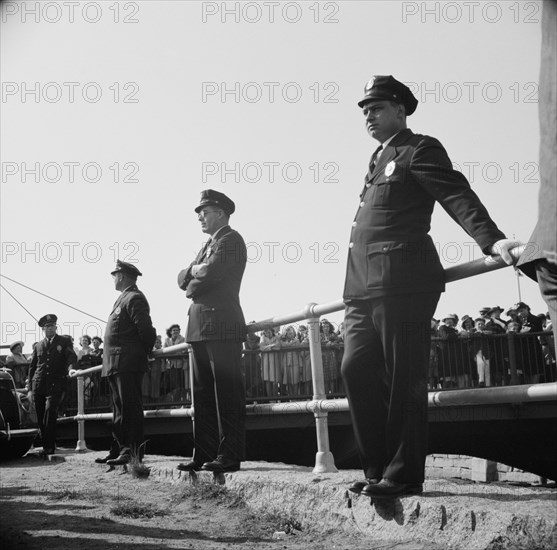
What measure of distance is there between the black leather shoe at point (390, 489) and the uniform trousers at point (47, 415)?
27.7 feet

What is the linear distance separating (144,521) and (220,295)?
71.4 inches

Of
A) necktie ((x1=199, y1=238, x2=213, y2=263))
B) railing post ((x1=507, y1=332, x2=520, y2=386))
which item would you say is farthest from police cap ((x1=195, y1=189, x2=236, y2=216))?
railing post ((x1=507, y1=332, x2=520, y2=386))

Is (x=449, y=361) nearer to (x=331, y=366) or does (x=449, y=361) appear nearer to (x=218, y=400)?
(x=331, y=366)

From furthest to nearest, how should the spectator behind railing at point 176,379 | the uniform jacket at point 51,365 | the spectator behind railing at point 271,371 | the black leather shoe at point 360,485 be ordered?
1. the spectator behind railing at point 176,379
2. the spectator behind railing at point 271,371
3. the uniform jacket at point 51,365
4. the black leather shoe at point 360,485

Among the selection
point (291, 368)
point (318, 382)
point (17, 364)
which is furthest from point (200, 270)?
point (17, 364)

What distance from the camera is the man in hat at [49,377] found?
1180 centimetres

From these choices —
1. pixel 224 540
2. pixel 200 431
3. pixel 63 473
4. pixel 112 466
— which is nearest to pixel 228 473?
pixel 200 431

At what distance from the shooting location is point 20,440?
12180mm

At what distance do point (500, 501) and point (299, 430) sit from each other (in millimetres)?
9322

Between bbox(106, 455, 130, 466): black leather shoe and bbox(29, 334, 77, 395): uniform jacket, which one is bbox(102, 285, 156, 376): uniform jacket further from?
bbox(29, 334, 77, 395): uniform jacket

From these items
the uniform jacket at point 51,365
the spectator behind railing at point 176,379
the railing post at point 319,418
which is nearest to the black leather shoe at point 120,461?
the railing post at point 319,418

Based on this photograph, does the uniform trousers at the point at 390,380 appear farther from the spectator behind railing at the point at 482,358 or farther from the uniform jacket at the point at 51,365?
the spectator behind railing at the point at 482,358

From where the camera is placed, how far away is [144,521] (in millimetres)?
5172

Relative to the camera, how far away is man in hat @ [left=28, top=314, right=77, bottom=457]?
1180 cm
